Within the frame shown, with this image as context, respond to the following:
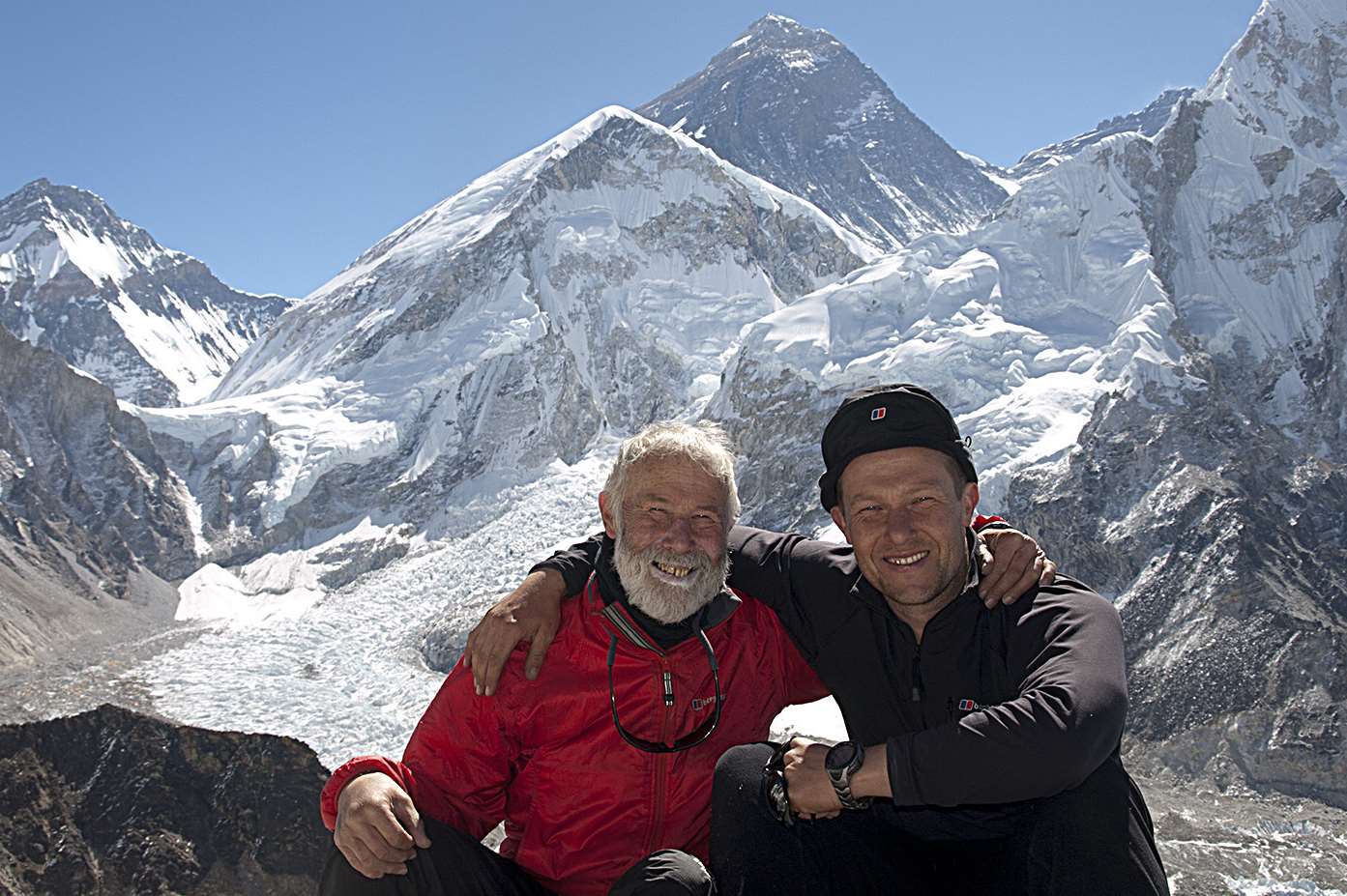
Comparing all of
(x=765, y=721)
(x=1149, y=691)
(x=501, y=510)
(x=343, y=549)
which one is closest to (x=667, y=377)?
(x=501, y=510)

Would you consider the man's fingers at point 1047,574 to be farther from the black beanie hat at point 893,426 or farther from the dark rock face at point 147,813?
the dark rock face at point 147,813

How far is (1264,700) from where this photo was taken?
32.2 m

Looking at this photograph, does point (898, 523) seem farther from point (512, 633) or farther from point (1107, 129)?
point (1107, 129)

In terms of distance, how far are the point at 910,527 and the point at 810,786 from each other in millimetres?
1157

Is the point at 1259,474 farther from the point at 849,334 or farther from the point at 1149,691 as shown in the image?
the point at 849,334

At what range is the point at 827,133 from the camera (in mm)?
160125

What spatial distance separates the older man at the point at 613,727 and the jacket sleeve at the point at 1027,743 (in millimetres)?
1188

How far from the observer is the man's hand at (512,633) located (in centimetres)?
407

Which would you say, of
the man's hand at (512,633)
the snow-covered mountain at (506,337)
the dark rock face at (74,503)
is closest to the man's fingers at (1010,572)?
the man's hand at (512,633)

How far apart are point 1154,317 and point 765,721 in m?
52.9

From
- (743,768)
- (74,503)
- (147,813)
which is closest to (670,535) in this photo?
(743,768)

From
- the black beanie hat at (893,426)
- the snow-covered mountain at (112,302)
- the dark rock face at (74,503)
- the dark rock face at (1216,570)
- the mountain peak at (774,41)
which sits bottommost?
the dark rock face at (1216,570)

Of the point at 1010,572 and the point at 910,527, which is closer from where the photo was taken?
the point at 1010,572

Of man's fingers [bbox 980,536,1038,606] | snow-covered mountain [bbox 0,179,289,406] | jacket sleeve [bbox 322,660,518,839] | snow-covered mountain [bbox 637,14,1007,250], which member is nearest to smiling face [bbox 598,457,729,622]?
jacket sleeve [bbox 322,660,518,839]
